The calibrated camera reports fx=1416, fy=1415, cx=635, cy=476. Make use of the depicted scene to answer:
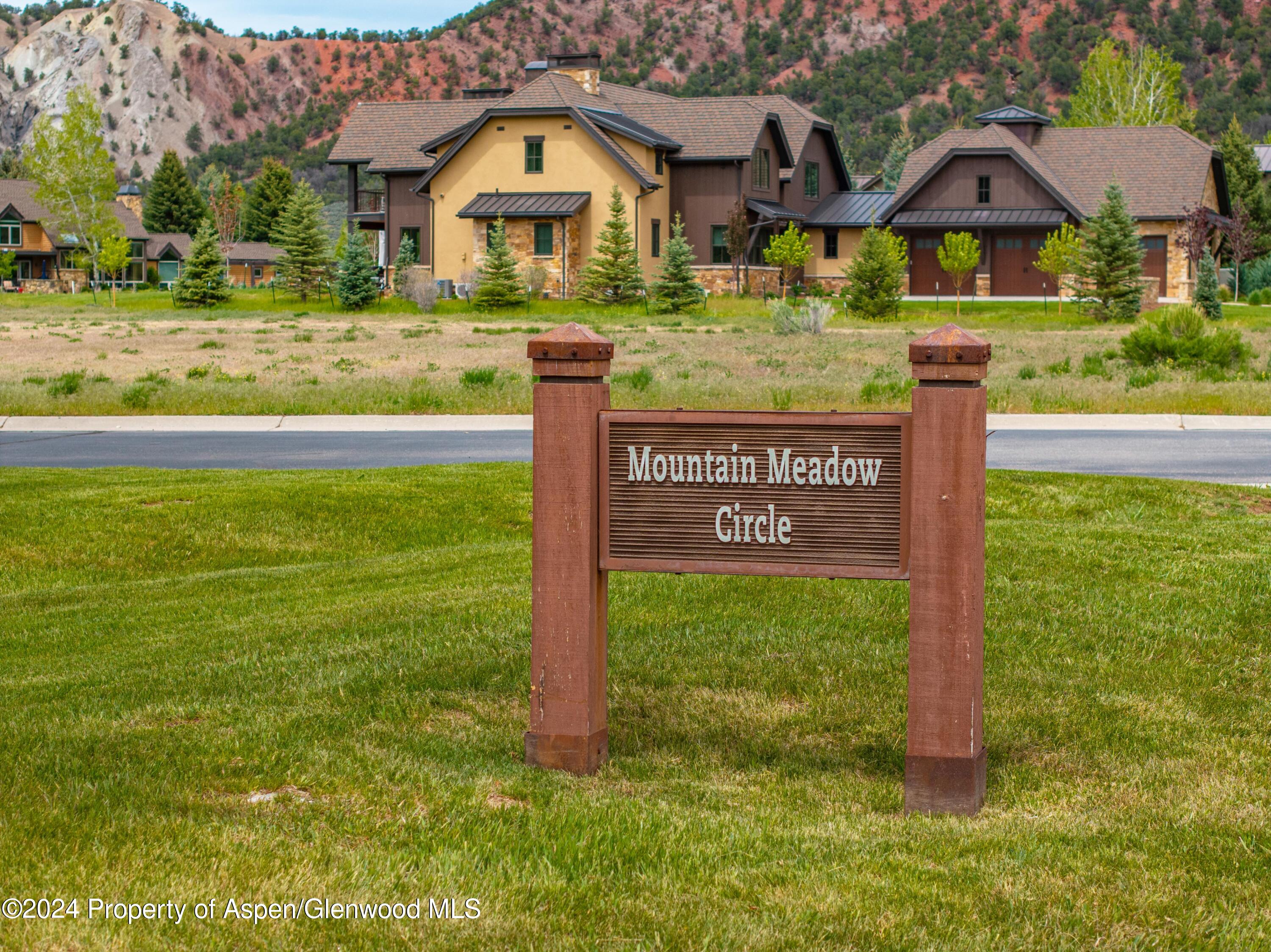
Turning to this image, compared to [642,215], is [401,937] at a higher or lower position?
lower

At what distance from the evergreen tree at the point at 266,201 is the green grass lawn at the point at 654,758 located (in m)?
95.7

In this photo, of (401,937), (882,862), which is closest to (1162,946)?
(882,862)

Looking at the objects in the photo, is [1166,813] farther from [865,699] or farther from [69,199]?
[69,199]

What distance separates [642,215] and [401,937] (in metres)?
51.5

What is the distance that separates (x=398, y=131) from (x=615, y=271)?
598 inches

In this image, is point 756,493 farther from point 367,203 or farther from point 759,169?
point 367,203

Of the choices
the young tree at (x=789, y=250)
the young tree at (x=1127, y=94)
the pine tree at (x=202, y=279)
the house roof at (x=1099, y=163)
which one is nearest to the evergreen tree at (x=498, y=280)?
the young tree at (x=789, y=250)

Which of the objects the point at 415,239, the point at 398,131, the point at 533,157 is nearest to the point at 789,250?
the point at 533,157

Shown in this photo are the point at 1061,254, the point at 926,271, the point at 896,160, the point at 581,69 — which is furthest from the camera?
the point at 896,160

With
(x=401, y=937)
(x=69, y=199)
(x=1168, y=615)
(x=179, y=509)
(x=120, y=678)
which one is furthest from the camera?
(x=69, y=199)

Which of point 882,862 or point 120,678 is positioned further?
point 120,678

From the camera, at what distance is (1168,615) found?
782cm

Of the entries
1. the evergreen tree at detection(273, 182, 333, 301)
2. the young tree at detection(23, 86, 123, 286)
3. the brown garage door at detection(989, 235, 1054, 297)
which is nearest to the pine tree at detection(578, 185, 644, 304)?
the evergreen tree at detection(273, 182, 333, 301)

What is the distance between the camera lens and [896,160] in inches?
3787
